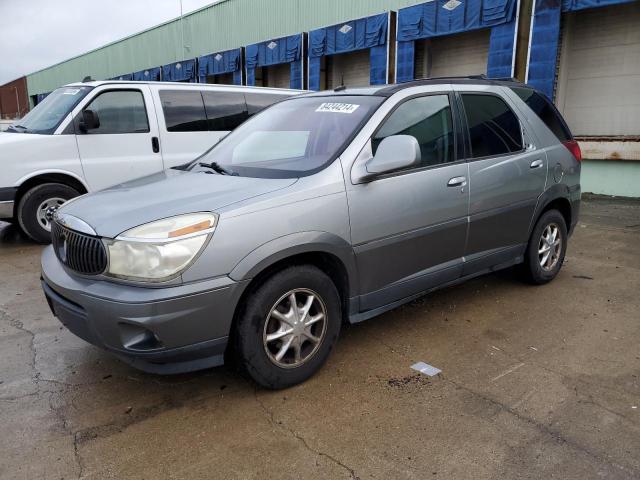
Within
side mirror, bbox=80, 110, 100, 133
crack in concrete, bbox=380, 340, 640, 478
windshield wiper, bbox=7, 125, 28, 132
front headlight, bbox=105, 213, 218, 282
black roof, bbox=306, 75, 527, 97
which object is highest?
black roof, bbox=306, 75, 527, 97

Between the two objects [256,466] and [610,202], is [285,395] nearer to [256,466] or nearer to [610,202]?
[256,466]

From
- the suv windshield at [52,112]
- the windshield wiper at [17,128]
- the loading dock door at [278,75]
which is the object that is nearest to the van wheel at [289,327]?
the suv windshield at [52,112]

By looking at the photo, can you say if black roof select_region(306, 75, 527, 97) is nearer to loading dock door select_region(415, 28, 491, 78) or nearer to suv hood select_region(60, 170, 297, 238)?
suv hood select_region(60, 170, 297, 238)

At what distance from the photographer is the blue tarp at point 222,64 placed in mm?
21203

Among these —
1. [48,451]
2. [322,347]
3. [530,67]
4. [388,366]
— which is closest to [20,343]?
[48,451]

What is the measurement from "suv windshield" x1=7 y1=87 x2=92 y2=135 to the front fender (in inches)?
196

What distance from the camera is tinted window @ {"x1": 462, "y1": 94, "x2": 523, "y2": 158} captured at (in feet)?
12.9

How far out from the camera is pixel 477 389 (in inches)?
118

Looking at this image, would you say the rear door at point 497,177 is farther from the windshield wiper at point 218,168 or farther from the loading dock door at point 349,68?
the loading dock door at point 349,68

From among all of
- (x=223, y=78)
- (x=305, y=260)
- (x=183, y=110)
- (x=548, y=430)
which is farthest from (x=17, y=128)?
(x=223, y=78)

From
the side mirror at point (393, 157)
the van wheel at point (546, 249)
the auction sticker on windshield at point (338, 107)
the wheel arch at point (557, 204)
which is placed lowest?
the van wheel at point (546, 249)

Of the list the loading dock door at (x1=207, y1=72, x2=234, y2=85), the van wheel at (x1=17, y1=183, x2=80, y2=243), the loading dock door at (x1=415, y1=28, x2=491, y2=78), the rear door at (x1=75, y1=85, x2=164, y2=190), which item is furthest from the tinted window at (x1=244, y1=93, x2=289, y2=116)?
the loading dock door at (x1=207, y1=72, x2=234, y2=85)

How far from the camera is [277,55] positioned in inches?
745

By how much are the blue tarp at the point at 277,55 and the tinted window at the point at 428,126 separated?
15203 millimetres
